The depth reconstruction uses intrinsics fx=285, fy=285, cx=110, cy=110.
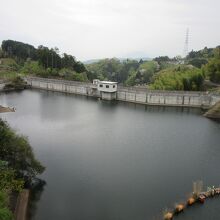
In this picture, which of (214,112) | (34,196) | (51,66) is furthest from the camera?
(51,66)

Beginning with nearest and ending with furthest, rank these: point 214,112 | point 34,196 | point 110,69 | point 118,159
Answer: point 34,196
point 118,159
point 214,112
point 110,69

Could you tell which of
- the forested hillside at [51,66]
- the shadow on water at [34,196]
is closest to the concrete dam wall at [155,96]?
the forested hillside at [51,66]

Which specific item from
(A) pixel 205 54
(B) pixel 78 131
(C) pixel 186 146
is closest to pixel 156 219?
(C) pixel 186 146

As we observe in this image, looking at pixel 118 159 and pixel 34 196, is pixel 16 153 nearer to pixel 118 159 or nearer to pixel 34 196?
pixel 34 196

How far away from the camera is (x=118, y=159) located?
1502 inches

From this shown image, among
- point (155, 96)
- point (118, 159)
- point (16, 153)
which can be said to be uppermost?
point (155, 96)

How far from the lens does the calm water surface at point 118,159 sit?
1081 inches

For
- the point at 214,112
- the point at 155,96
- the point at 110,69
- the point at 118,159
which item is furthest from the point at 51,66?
the point at 118,159

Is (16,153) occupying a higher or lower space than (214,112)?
lower

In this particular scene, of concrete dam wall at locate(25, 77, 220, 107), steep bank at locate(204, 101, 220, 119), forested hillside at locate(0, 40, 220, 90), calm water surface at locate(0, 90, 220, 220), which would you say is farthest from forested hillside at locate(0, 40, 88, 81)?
steep bank at locate(204, 101, 220, 119)

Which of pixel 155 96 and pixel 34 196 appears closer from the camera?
pixel 34 196

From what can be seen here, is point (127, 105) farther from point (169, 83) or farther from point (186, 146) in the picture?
point (186, 146)

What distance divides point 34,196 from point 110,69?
485 feet

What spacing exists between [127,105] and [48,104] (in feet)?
66.5
